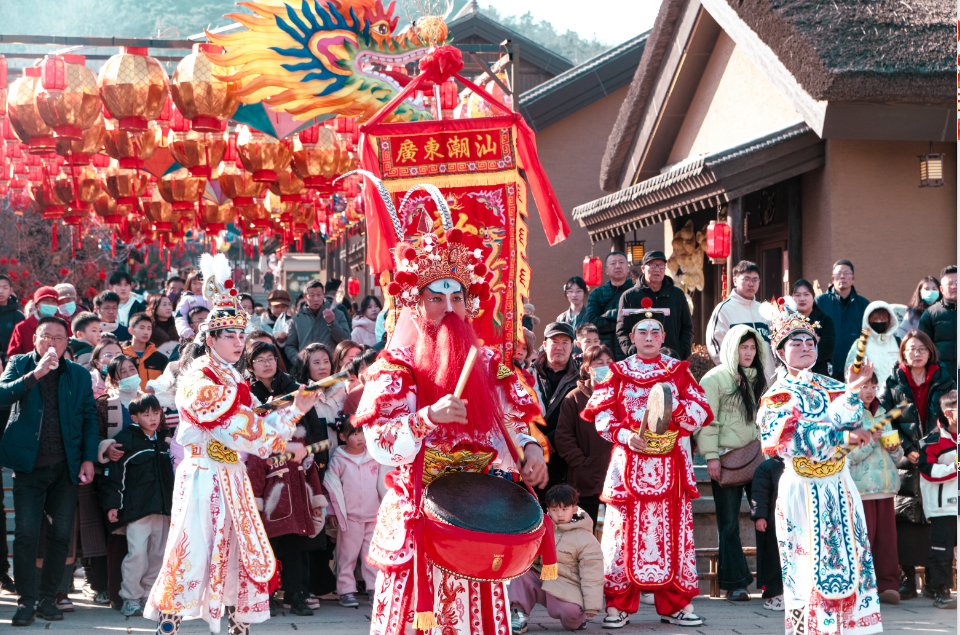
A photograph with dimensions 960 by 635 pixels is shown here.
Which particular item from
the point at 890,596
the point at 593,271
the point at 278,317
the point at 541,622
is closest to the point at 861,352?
the point at 541,622

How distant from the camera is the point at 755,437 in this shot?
6.62 meters

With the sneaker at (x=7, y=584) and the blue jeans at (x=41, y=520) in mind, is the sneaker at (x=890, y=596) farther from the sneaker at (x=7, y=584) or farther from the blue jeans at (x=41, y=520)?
the sneaker at (x=7, y=584)

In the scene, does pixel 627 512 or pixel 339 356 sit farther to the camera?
pixel 339 356

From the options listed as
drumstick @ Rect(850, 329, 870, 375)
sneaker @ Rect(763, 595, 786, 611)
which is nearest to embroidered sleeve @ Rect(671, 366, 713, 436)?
sneaker @ Rect(763, 595, 786, 611)

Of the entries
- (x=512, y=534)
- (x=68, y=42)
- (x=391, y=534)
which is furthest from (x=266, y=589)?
(x=68, y=42)

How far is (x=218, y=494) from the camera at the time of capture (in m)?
5.06

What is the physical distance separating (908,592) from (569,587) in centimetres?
244

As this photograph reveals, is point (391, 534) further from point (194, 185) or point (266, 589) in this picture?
point (194, 185)

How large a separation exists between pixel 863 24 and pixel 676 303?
3877 mm

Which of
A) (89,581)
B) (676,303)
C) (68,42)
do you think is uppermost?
(68,42)

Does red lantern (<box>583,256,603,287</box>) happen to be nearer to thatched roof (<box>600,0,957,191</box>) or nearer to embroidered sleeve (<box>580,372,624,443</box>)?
thatched roof (<box>600,0,957,191</box>)

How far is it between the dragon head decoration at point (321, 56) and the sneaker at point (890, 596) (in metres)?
4.66

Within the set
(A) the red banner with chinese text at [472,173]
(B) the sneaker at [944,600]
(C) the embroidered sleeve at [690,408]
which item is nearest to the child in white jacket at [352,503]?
(A) the red banner with chinese text at [472,173]

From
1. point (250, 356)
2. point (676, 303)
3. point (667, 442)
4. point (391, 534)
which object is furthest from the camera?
point (676, 303)
